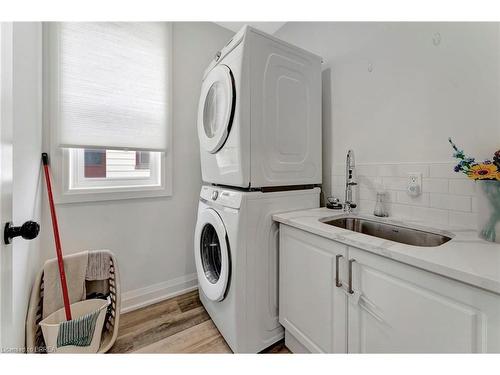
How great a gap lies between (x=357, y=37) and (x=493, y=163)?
123cm

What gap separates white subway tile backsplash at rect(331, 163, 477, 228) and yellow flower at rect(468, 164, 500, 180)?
273 mm

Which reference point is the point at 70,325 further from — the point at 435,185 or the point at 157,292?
the point at 435,185

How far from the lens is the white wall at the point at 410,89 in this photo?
3.35 ft

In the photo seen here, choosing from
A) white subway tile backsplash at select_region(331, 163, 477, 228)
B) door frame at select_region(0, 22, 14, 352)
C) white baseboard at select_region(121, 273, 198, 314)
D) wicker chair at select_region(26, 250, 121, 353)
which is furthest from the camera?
white baseboard at select_region(121, 273, 198, 314)

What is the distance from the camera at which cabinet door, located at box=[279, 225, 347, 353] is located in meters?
1.00

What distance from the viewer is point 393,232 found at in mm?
1245

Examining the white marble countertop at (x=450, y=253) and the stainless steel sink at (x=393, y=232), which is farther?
the stainless steel sink at (x=393, y=232)

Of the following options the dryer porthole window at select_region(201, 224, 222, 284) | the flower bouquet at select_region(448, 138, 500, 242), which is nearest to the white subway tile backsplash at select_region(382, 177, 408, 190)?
the flower bouquet at select_region(448, 138, 500, 242)

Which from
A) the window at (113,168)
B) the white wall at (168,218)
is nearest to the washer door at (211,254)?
the white wall at (168,218)

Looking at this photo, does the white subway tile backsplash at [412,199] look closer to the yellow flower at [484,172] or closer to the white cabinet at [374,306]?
the yellow flower at [484,172]

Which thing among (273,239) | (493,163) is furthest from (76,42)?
(493,163)

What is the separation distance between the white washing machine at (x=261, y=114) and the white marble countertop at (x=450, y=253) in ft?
1.63

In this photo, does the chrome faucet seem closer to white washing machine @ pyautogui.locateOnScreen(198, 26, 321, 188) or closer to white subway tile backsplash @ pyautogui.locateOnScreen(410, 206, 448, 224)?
white washing machine @ pyautogui.locateOnScreen(198, 26, 321, 188)

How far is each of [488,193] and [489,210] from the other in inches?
3.0
